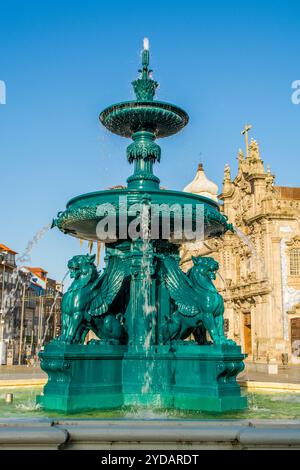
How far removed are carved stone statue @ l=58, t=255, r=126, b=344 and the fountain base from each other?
270mm

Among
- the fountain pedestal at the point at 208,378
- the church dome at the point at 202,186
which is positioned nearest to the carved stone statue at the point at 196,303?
the fountain pedestal at the point at 208,378

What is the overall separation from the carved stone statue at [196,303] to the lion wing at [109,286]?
74cm

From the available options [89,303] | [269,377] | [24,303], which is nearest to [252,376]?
[269,377]

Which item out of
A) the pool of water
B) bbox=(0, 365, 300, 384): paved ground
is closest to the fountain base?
the pool of water

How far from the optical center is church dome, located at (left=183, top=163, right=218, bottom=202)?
63300mm

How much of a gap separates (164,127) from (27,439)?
7.00 meters

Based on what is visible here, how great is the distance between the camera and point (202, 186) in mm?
63844

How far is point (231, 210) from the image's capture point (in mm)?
47438

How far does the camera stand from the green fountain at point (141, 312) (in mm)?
7715

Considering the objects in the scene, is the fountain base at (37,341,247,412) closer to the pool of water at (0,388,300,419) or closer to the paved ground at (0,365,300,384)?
the pool of water at (0,388,300,419)

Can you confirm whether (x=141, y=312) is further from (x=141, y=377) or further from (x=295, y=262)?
(x=295, y=262)

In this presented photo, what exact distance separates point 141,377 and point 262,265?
32.6 m

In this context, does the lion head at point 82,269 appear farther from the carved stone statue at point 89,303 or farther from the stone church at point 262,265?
the stone church at point 262,265
